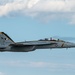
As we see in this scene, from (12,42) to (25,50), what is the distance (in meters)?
4.42

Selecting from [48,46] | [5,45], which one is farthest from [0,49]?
[48,46]

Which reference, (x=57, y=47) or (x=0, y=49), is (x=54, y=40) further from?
(x=0, y=49)

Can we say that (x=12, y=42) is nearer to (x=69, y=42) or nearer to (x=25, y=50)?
(x=25, y=50)

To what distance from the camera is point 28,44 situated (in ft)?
643

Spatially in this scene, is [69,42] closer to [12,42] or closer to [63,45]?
[63,45]

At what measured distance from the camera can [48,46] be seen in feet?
648

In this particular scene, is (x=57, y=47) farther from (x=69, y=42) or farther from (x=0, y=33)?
(x=0, y=33)

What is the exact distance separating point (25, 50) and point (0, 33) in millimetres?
8823

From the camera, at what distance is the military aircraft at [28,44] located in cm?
19562

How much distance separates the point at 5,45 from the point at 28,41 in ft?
22.9

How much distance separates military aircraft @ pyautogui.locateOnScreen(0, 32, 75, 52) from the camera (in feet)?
642

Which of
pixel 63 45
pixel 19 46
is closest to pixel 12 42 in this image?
pixel 19 46

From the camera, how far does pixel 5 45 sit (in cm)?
19525

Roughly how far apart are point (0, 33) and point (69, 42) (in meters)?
20.0
